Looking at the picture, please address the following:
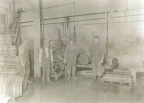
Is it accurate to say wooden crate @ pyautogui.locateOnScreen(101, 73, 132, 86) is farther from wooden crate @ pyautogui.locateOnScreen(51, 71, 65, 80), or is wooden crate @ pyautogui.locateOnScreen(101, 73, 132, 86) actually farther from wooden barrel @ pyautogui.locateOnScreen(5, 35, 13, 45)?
wooden barrel @ pyautogui.locateOnScreen(5, 35, 13, 45)

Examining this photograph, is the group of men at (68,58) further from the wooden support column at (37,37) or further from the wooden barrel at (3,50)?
the wooden barrel at (3,50)

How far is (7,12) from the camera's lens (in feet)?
8.29

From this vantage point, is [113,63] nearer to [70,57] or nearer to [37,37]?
[70,57]

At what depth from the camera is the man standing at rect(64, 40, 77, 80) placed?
2.13m

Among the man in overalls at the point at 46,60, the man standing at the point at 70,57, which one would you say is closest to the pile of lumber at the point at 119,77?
the man standing at the point at 70,57

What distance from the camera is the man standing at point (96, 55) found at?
6.52 feet

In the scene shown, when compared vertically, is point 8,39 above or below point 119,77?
above

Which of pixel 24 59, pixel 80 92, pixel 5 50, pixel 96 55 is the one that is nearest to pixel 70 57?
pixel 96 55

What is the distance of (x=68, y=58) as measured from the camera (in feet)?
7.16

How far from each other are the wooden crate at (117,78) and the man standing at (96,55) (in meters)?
0.08

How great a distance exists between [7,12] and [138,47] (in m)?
1.89

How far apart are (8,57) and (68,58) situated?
3.24 feet

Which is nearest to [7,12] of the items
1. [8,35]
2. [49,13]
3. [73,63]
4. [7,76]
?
[8,35]

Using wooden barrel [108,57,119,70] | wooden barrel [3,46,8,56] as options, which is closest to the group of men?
wooden barrel [108,57,119,70]
